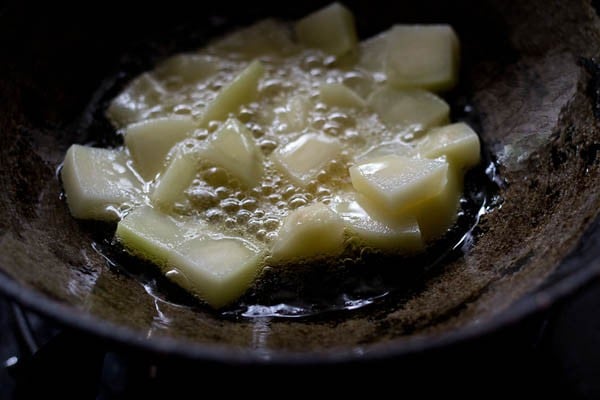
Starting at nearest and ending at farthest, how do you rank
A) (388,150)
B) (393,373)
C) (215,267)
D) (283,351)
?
(283,351) < (393,373) < (215,267) < (388,150)

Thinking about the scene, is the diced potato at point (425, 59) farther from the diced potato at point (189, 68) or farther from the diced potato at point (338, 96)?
the diced potato at point (189, 68)

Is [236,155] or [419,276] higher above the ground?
[236,155]

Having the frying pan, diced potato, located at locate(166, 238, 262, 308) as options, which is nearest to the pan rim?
the frying pan

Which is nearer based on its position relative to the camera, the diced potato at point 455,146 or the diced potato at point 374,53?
the diced potato at point 455,146

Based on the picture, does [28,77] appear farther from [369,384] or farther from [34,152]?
[369,384]

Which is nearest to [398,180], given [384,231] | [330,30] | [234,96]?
[384,231]

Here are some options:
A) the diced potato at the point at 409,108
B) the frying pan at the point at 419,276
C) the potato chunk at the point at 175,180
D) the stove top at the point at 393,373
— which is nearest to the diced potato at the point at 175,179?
the potato chunk at the point at 175,180

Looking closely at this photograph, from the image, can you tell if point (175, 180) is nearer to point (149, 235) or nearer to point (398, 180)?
point (149, 235)
